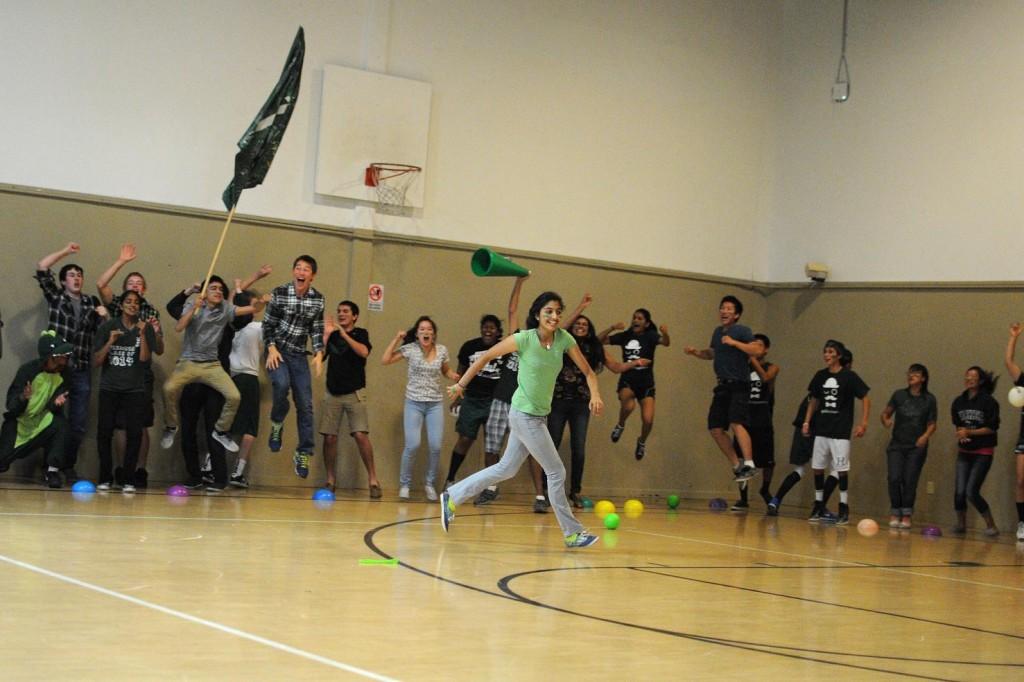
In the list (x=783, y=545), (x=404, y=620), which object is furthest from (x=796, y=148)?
(x=404, y=620)

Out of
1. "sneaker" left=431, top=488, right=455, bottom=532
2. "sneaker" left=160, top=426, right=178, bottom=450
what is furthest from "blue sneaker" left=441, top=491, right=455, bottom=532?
"sneaker" left=160, top=426, right=178, bottom=450

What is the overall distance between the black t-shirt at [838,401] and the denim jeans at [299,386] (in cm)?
580

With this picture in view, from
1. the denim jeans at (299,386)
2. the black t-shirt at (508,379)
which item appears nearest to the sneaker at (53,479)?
the denim jeans at (299,386)

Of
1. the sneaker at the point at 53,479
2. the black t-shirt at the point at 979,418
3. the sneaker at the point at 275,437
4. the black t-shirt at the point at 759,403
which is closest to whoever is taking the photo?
the sneaker at the point at 53,479

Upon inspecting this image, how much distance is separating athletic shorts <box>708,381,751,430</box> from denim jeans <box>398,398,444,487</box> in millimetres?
3286

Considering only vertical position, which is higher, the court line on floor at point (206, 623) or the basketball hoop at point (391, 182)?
the basketball hoop at point (391, 182)

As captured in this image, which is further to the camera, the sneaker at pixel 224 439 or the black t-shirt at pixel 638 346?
the black t-shirt at pixel 638 346

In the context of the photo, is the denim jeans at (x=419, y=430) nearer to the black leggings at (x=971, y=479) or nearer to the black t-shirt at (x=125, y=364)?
the black t-shirt at (x=125, y=364)

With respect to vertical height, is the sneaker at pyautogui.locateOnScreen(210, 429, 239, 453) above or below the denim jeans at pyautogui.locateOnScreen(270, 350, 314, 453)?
below

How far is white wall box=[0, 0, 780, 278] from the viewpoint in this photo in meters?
12.4

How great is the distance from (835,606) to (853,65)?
11367 millimetres

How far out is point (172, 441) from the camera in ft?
40.0

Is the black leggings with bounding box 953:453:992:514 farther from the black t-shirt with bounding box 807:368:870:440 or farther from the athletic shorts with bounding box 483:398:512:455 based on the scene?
the athletic shorts with bounding box 483:398:512:455

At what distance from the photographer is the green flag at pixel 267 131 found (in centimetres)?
1207
